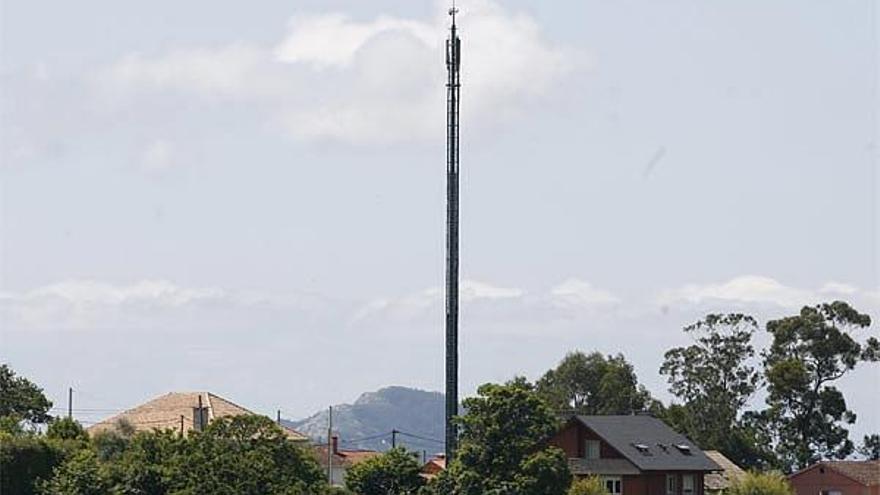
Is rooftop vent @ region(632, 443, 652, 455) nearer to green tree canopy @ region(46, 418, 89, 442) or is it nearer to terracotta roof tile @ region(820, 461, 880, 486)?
terracotta roof tile @ region(820, 461, 880, 486)

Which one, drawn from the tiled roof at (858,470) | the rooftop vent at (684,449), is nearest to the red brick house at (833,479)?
the tiled roof at (858,470)

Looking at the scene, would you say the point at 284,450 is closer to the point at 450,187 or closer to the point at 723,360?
the point at 450,187

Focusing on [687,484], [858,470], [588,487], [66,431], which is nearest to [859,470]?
[858,470]

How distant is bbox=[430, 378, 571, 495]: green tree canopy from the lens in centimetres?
6775

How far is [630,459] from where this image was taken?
8362cm

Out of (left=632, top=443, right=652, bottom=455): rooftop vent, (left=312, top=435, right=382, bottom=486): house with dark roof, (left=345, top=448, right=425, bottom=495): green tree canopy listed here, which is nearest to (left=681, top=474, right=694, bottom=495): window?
(left=632, top=443, right=652, bottom=455): rooftop vent

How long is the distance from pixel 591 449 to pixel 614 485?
1.99m

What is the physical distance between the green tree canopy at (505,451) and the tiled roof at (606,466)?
12.6 meters

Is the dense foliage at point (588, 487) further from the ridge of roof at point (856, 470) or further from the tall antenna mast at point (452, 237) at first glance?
the ridge of roof at point (856, 470)

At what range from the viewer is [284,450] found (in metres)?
67.3

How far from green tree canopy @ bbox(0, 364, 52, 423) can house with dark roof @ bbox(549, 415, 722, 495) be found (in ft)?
86.3

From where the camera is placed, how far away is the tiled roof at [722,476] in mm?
90812

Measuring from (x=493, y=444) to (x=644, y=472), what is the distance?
1604 centimetres

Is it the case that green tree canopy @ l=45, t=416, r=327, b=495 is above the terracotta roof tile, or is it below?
below
